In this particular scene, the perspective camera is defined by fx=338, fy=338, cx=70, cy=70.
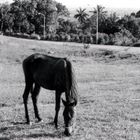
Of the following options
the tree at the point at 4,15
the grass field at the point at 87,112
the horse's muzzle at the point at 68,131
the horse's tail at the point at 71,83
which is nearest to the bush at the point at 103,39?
the grass field at the point at 87,112

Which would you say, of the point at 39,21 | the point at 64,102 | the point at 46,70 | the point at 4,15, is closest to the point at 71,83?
the point at 64,102

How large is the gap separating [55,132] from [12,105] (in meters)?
5.22

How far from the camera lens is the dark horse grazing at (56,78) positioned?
890 cm

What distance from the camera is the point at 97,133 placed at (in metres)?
9.27

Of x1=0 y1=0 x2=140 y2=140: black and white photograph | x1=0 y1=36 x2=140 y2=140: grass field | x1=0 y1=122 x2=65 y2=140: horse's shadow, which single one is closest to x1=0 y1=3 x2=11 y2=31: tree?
x1=0 y1=0 x2=140 y2=140: black and white photograph

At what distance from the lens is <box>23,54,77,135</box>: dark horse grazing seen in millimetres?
8898

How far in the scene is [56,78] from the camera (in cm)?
966

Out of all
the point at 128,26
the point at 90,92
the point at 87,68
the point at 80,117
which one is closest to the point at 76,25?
the point at 128,26

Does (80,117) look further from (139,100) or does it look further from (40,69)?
(139,100)

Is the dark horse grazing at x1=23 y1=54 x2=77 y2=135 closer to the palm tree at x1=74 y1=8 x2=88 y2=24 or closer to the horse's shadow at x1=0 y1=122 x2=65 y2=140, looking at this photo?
the horse's shadow at x1=0 y1=122 x2=65 y2=140

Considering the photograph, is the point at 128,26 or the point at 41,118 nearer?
the point at 41,118

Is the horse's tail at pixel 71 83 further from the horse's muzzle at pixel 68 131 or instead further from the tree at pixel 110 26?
the tree at pixel 110 26

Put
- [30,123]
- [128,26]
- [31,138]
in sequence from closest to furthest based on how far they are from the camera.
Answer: [31,138] → [30,123] → [128,26]

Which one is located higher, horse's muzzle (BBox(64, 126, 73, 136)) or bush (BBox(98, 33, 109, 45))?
bush (BBox(98, 33, 109, 45))
